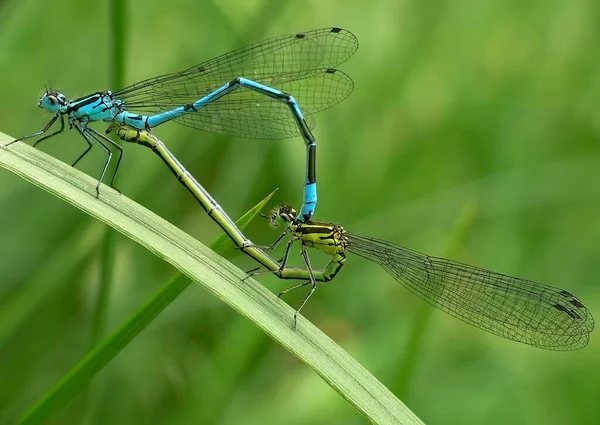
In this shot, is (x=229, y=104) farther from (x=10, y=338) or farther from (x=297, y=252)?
(x=10, y=338)

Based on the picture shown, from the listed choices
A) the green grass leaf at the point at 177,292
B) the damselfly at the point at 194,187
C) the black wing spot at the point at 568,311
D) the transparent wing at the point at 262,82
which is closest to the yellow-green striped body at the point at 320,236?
the damselfly at the point at 194,187

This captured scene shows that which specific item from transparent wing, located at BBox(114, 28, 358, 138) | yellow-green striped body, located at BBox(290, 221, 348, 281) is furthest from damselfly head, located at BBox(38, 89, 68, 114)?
yellow-green striped body, located at BBox(290, 221, 348, 281)

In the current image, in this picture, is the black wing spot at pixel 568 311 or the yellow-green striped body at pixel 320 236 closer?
the black wing spot at pixel 568 311

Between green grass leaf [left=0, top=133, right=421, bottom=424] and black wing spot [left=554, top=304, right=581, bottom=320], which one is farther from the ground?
black wing spot [left=554, top=304, right=581, bottom=320]

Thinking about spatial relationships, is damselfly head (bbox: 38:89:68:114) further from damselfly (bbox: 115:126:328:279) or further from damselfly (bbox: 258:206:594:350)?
damselfly (bbox: 258:206:594:350)

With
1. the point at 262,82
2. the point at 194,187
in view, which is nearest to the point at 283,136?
the point at 262,82

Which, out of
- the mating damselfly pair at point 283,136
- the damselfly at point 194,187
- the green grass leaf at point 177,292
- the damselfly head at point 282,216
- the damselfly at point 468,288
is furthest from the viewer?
the damselfly head at point 282,216

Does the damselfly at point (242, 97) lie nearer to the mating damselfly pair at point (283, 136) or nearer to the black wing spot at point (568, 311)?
the mating damselfly pair at point (283, 136)

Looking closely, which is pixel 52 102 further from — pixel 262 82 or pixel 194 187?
pixel 262 82
